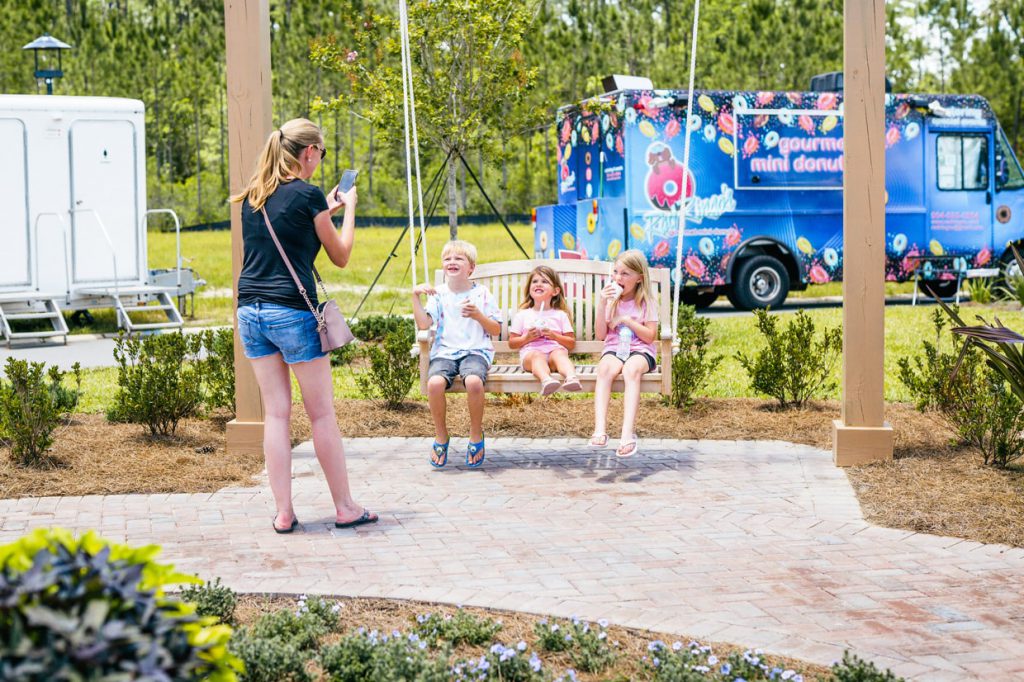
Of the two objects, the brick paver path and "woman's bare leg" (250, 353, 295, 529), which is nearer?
the brick paver path

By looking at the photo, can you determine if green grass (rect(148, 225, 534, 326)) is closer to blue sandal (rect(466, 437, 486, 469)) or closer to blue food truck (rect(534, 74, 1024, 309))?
blue food truck (rect(534, 74, 1024, 309))

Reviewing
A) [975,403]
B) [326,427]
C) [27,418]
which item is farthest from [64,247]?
[975,403]

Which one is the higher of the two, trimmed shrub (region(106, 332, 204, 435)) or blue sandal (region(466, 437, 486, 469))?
trimmed shrub (region(106, 332, 204, 435))

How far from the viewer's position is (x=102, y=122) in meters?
14.5

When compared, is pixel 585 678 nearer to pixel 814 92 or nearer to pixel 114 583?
pixel 114 583

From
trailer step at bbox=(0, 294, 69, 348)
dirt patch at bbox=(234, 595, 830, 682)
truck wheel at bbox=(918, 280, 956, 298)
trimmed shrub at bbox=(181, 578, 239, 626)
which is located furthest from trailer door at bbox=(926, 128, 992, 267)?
trimmed shrub at bbox=(181, 578, 239, 626)

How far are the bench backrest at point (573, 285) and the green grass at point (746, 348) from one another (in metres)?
1.43

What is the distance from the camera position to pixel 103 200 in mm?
14672

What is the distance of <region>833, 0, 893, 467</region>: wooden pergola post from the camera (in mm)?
6734

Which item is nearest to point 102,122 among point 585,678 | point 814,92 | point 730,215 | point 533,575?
point 730,215

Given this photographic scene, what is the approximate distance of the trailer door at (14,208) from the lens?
14.0m

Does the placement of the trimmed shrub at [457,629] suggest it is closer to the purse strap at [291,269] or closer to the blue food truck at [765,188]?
the purse strap at [291,269]

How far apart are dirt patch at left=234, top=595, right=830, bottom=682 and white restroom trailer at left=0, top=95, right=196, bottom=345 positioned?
1020 centimetres

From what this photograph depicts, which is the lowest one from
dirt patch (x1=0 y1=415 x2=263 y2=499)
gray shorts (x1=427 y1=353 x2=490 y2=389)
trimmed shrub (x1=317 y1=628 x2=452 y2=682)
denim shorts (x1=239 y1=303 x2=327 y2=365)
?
trimmed shrub (x1=317 y1=628 x2=452 y2=682)
